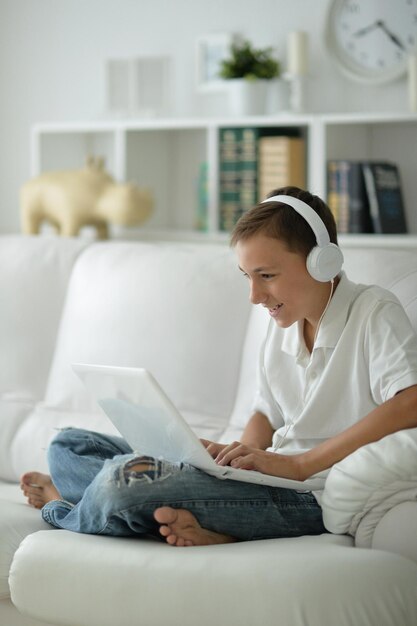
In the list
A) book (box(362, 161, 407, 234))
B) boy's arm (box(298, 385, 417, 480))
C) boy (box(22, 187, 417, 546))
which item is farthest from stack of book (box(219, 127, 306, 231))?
boy's arm (box(298, 385, 417, 480))

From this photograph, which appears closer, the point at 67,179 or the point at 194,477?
the point at 194,477

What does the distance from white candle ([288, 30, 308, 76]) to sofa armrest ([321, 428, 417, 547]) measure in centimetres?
172

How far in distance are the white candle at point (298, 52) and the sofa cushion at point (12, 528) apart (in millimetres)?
1697

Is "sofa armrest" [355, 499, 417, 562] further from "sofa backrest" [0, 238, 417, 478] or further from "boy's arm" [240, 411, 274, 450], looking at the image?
"sofa backrest" [0, 238, 417, 478]

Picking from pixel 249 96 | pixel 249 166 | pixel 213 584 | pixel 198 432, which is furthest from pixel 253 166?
pixel 213 584

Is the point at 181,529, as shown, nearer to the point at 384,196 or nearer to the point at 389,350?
the point at 389,350

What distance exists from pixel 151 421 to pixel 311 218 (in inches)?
17.9

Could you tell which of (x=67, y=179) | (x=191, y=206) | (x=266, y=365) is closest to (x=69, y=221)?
(x=67, y=179)

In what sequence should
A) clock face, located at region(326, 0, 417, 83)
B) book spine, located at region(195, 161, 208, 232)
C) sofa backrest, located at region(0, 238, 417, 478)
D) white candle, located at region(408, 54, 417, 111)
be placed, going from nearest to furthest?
sofa backrest, located at region(0, 238, 417, 478) → white candle, located at region(408, 54, 417, 111) → clock face, located at region(326, 0, 417, 83) → book spine, located at region(195, 161, 208, 232)

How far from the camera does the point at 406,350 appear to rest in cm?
166

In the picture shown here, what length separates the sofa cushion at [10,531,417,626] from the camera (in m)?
1.42

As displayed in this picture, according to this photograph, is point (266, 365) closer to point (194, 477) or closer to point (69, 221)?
point (194, 477)

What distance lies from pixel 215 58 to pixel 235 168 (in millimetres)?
465

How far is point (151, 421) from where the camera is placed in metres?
1.63
